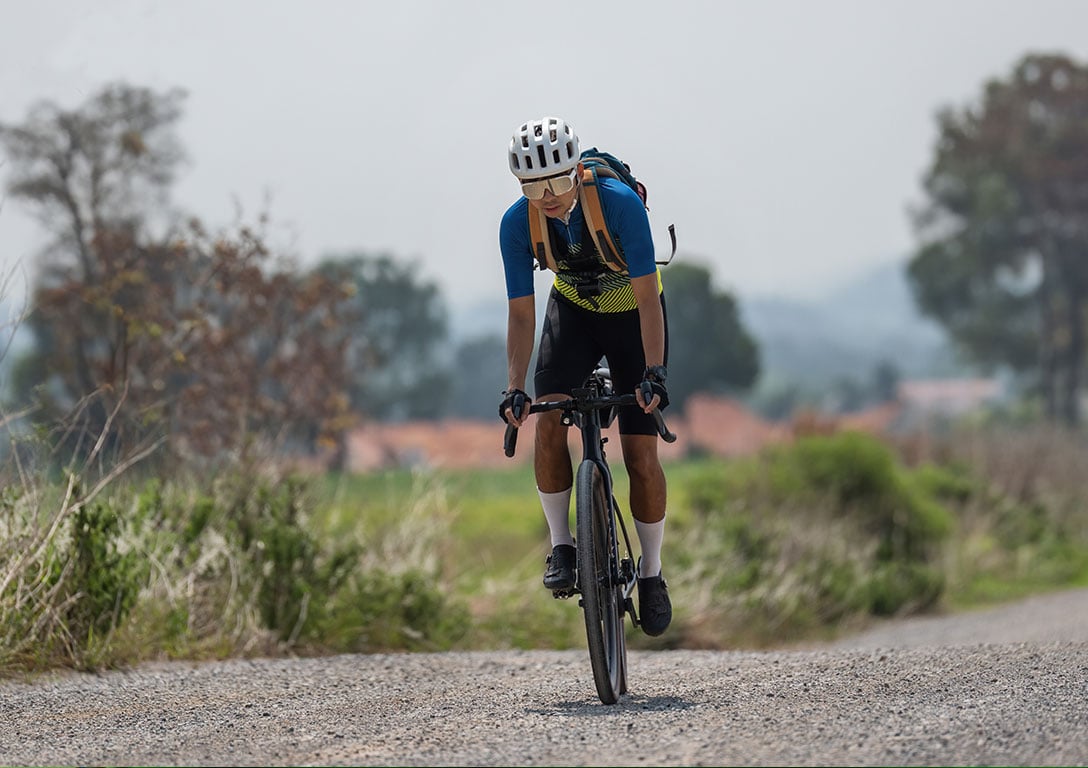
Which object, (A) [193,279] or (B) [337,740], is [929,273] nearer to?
(A) [193,279]

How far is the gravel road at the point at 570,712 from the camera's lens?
551 centimetres

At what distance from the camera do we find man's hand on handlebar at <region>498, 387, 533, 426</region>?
22.0ft

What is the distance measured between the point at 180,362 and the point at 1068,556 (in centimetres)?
2099

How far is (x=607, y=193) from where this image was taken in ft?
22.5

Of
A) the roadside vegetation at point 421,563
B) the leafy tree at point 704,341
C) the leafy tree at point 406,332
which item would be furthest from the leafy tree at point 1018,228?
the roadside vegetation at point 421,563

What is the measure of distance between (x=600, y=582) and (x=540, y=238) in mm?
1531

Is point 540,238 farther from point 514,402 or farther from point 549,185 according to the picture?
point 514,402

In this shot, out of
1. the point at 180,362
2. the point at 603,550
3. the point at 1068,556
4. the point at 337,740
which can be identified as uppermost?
the point at 180,362

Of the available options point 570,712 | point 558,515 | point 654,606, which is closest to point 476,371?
point 654,606

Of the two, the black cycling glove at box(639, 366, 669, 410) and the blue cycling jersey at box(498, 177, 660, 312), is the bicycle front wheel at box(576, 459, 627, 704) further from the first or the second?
the blue cycling jersey at box(498, 177, 660, 312)

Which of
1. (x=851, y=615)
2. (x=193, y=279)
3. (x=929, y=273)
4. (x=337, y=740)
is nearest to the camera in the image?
(x=337, y=740)

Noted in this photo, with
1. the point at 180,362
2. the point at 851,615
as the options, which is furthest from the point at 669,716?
the point at 851,615

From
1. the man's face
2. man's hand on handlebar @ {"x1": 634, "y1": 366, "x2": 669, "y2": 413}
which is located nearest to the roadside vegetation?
the man's face

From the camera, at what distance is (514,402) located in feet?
22.1
